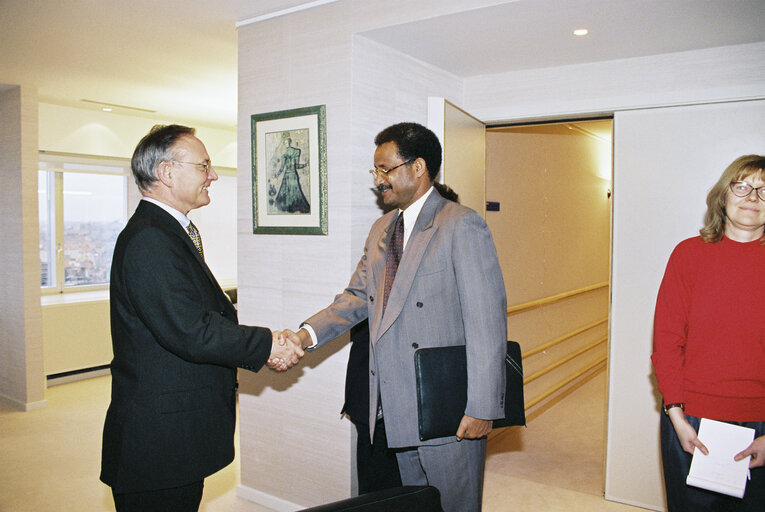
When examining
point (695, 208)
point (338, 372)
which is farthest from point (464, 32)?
point (338, 372)

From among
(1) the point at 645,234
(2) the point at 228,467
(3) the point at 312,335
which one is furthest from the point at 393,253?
(2) the point at 228,467

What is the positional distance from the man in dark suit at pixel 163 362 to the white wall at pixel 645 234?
91.2 inches

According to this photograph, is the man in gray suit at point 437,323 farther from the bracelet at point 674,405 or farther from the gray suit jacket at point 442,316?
the bracelet at point 674,405

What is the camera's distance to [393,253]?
2277 millimetres

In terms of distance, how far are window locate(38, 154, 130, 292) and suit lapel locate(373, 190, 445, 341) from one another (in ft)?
16.2

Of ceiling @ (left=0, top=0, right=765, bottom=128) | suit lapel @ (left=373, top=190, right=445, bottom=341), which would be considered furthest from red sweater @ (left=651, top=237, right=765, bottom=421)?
ceiling @ (left=0, top=0, right=765, bottom=128)

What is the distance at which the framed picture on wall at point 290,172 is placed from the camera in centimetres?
302

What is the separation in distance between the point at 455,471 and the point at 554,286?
11.1 ft

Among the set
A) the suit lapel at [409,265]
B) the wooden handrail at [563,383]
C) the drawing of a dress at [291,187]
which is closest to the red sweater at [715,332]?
the suit lapel at [409,265]

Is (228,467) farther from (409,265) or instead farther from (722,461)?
(722,461)

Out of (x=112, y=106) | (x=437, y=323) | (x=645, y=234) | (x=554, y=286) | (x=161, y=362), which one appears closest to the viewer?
(x=161, y=362)

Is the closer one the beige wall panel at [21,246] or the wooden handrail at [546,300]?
the wooden handrail at [546,300]

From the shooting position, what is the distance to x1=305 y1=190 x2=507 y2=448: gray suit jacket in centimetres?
200

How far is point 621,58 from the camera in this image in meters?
3.28
